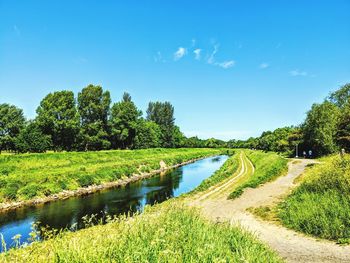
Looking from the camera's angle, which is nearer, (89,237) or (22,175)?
(89,237)

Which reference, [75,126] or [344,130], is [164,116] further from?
[344,130]

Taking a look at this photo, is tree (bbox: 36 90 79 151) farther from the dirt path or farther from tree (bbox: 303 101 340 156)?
tree (bbox: 303 101 340 156)

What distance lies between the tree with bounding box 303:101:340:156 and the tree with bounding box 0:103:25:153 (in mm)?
66904

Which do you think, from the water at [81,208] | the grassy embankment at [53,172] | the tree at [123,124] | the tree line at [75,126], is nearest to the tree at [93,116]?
the tree line at [75,126]

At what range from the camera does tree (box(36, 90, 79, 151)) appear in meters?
61.7

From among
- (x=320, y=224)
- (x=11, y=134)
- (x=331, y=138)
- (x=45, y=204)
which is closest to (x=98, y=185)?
(x=45, y=204)

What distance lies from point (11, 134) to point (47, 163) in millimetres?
41450

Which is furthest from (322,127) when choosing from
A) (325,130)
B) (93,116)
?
(93,116)

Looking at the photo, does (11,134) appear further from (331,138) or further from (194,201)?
(331,138)

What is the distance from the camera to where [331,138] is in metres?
47.8

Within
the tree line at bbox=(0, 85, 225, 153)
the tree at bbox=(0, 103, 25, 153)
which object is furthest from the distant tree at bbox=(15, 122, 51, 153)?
the tree at bbox=(0, 103, 25, 153)

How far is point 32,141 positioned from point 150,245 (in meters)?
59.4

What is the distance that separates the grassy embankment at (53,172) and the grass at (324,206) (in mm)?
23816

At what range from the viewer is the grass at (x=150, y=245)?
20.6 feet
